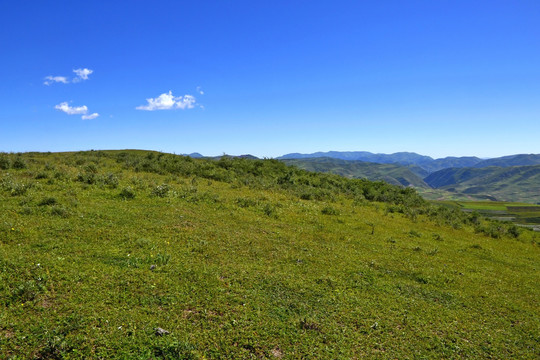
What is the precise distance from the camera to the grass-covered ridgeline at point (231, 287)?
24.4ft

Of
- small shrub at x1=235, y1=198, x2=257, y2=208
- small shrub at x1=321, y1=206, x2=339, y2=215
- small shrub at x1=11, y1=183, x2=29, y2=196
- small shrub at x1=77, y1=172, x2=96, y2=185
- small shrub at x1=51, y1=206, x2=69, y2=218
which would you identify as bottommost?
small shrub at x1=321, y1=206, x2=339, y2=215

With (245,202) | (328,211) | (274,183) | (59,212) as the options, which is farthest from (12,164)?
(328,211)

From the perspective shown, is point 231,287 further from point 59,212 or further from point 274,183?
point 274,183

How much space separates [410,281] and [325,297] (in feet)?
17.3

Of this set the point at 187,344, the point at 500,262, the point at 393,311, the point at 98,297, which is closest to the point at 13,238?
the point at 98,297

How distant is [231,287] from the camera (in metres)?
10.2

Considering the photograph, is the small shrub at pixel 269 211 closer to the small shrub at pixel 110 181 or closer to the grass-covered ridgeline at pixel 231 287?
the grass-covered ridgeline at pixel 231 287

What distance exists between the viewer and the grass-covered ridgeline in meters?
7.43

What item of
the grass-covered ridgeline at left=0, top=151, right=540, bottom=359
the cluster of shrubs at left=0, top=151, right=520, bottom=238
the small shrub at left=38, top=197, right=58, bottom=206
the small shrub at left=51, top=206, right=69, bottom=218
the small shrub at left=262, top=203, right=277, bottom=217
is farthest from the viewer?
the cluster of shrubs at left=0, top=151, right=520, bottom=238

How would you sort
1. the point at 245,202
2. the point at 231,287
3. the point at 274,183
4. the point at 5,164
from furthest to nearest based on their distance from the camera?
the point at 274,183 < the point at 5,164 < the point at 245,202 < the point at 231,287

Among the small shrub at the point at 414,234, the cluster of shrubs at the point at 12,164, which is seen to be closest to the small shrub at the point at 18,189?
the cluster of shrubs at the point at 12,164

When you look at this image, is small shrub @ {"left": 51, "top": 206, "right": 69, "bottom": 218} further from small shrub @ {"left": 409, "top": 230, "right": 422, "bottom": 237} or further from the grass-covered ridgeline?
small shrub @ {"left": 409, "top": 230, "right": 422, "bottom": 237}

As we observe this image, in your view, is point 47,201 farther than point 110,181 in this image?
No

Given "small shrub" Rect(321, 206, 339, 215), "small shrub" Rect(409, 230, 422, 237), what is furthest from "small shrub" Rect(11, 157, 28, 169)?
"small shrub" Rect(409, 230, 422, 237)
